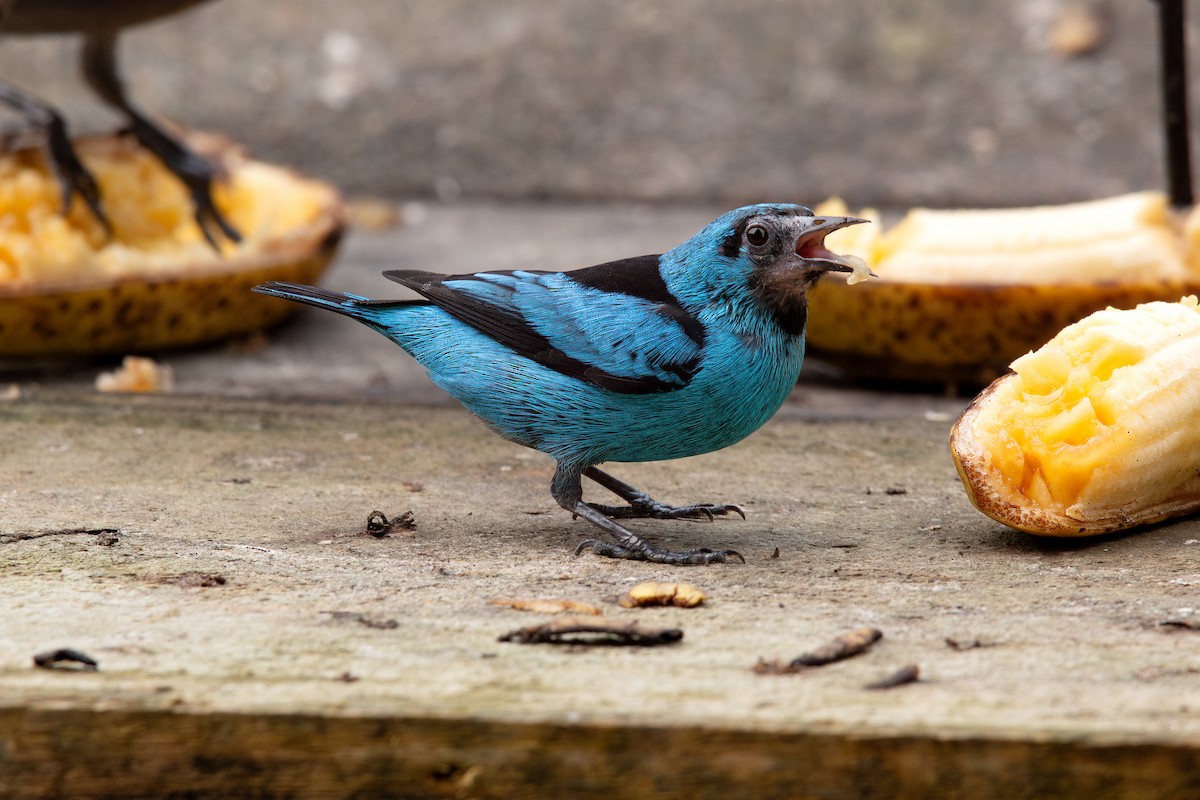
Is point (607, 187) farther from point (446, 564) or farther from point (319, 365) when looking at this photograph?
point (446, 564)

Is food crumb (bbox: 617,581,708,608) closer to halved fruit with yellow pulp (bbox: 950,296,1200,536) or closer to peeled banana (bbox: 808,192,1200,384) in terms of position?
halved fruit with yellow pulp (bbox: 950,296,1200,536)

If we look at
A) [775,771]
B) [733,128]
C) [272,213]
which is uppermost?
[733,128]

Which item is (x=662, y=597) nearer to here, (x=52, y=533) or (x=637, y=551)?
(x=637, y=551)

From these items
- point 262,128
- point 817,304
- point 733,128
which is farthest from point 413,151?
point 817,304

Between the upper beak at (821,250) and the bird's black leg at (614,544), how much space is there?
0.61 metres

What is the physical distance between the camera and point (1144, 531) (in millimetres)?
3158

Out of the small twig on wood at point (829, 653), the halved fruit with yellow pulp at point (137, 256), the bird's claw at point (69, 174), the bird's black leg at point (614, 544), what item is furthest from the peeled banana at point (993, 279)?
the bird's claw at point (69, 174)

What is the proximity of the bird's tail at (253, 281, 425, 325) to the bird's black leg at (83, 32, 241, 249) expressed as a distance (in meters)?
2.29

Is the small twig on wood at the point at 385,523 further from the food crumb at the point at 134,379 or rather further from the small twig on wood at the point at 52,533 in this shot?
the food crumb at the point at 134,379

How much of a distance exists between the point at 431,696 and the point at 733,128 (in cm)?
593

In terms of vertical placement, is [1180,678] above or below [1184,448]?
below

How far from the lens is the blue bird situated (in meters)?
3.05

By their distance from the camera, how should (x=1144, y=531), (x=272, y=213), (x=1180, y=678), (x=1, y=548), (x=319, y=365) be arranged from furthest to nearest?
(x=272, y=213) → (x=319, y=365) → (x=1144, y=531) → (x=1, y=548) → (x=1180, y=678)

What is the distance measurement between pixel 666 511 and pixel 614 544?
280mm
